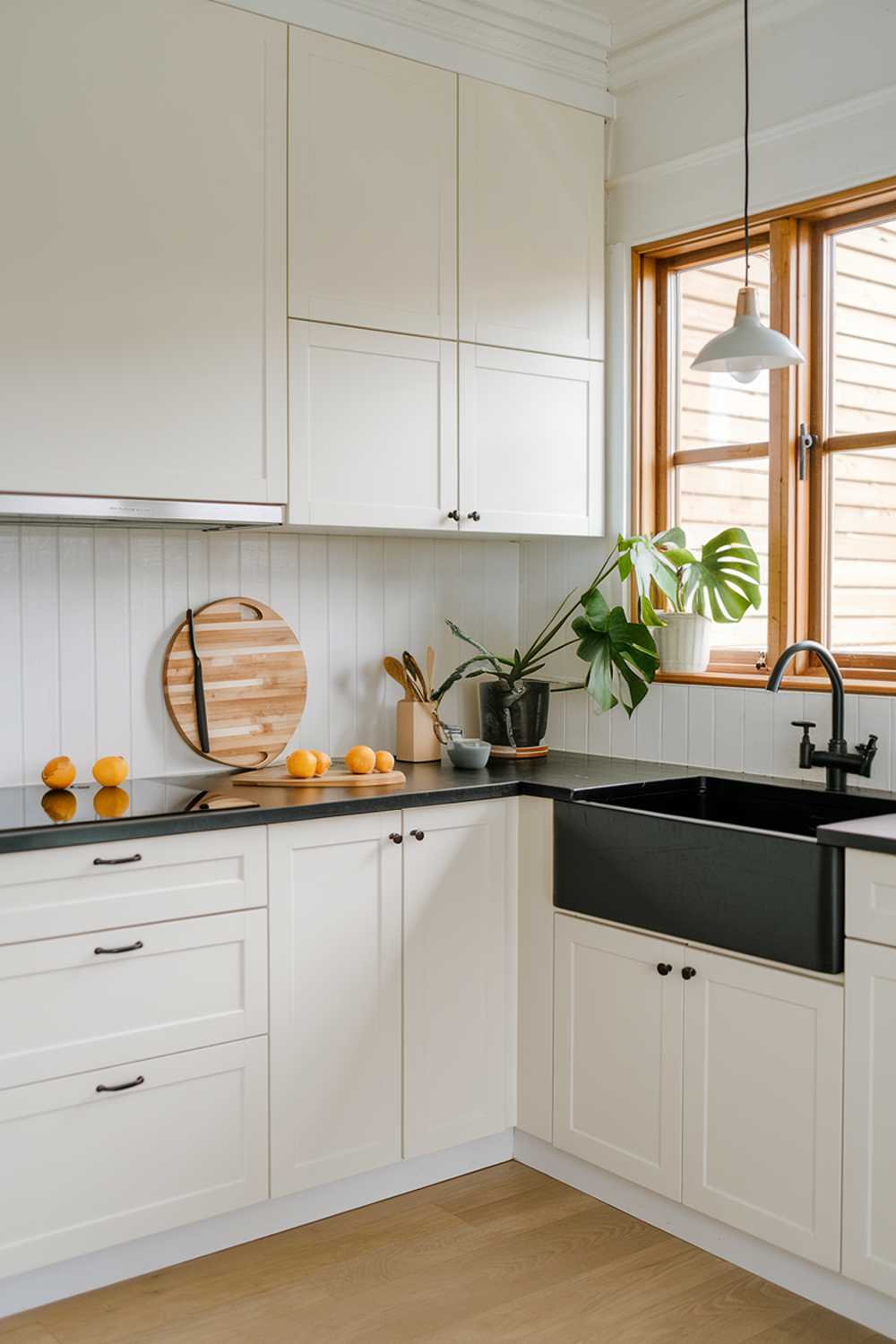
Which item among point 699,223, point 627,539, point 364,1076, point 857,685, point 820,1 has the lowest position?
point 364,1076

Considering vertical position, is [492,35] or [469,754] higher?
[492,35]

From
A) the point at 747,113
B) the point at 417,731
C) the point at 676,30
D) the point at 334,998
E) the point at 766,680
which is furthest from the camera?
the point at 417,731

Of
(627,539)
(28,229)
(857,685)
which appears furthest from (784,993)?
(28,229)

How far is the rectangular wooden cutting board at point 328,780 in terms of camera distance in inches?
113

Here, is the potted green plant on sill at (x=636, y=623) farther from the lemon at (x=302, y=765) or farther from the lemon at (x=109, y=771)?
the lemon at (x=109, y=771)

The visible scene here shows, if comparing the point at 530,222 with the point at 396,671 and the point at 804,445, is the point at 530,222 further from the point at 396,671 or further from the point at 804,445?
the point at 396,671

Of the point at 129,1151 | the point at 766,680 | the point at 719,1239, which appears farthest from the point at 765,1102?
the point at 129,1151

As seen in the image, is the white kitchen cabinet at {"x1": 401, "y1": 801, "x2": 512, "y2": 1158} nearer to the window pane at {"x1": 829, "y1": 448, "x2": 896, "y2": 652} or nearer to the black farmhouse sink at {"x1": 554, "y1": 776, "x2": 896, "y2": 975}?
the black farmhouse sink at {"x1": 554, "y1": 776, "x2": 896, "y2": 975}

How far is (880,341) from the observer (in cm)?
295

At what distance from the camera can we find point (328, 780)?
2887 mm

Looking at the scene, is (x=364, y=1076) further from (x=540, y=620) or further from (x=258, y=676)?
(x=540, y=620)

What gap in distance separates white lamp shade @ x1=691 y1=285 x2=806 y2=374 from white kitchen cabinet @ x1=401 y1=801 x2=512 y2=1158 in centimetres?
111

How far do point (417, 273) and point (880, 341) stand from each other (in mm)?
1092

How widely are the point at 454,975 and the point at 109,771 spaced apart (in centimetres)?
89
